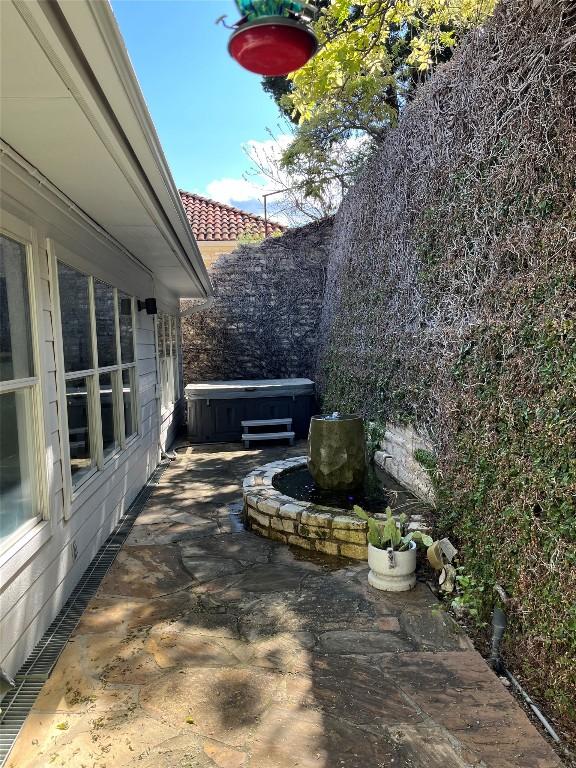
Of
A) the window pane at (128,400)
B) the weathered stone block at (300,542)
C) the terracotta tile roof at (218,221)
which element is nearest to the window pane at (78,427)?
the window pane at (128,400)

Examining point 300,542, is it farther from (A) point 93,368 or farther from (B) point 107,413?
(A) point 93,368


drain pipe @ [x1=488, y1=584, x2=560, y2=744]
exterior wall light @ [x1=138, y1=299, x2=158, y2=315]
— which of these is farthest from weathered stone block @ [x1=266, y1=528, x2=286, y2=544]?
exterior wall light @ [x1=138, y1=299, x2=158, y2=315]

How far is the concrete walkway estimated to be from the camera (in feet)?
6.18

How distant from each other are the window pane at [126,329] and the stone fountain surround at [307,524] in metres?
1.92

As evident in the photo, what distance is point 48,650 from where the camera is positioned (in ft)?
8.30

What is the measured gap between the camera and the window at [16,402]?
7.77 feet

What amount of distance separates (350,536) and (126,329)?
308cm

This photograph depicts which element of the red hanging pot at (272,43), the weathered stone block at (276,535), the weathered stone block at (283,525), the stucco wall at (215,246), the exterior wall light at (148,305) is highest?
the stucco wall at (215,246)

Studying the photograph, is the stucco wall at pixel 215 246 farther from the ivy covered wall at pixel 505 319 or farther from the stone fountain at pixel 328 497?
the stone fountain at pixel 328 497

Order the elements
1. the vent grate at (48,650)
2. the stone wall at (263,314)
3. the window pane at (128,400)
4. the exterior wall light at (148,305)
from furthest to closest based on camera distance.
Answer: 1. the stone wall at (263,314)
2. the exterior wall light at (148,305)
3. the window pane at (128,400)
4. the vent grate at (48,650)

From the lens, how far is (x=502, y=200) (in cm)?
297

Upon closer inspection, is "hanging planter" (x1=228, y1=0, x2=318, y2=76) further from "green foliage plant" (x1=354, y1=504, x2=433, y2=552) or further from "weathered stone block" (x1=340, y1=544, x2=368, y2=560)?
"weathered stone block" (x1=340, y1=544, x2=368, y2=560)

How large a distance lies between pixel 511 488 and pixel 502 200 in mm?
1729

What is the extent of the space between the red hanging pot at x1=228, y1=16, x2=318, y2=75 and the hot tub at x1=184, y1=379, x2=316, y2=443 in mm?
6667
